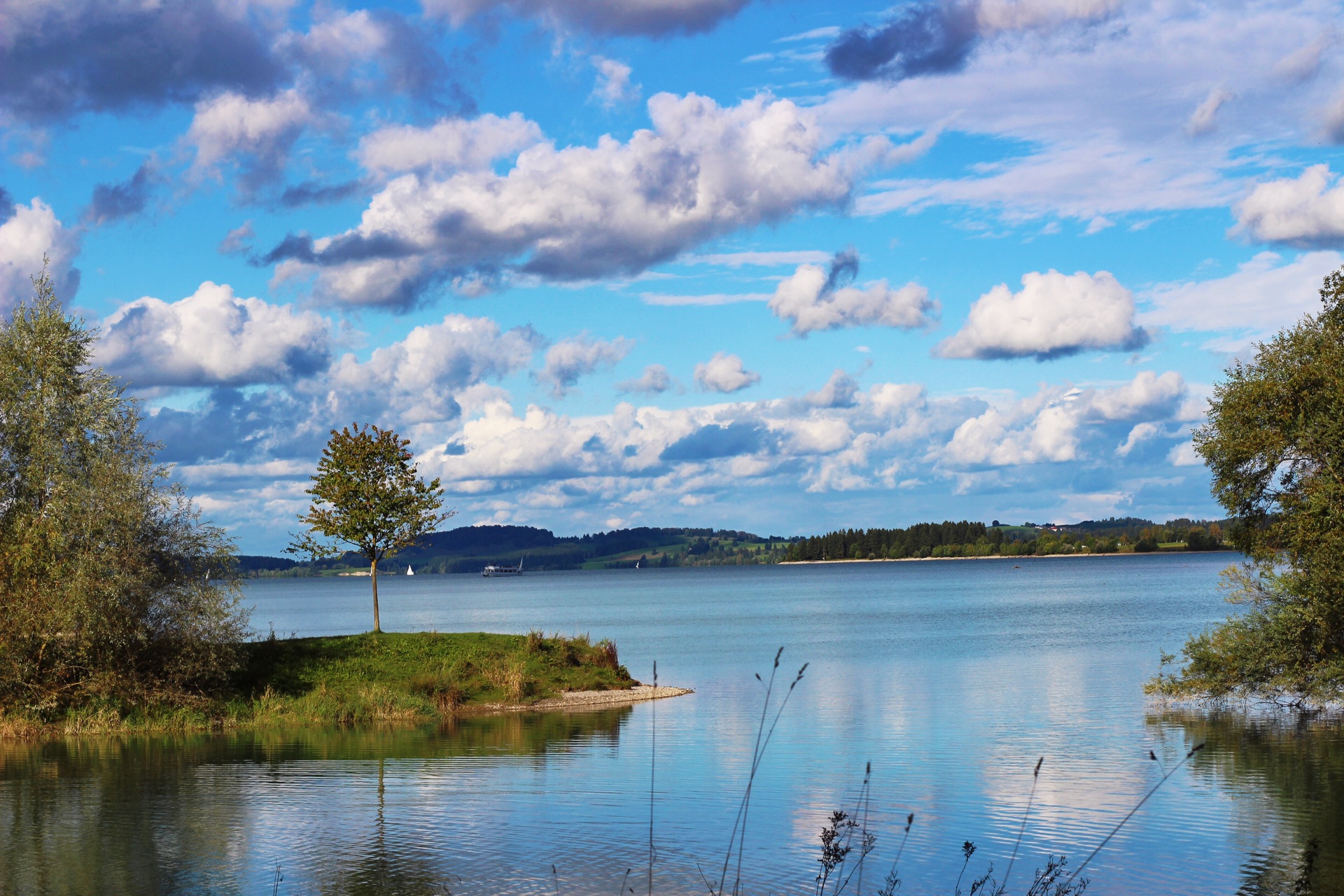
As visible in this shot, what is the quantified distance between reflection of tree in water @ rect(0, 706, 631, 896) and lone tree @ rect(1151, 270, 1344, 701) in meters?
22.3

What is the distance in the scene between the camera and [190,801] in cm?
3014

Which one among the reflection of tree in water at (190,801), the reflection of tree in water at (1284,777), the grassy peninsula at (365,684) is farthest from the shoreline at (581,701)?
the reflection of tree in water at (1284,777)

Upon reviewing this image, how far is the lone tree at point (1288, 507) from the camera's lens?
36.7 meters

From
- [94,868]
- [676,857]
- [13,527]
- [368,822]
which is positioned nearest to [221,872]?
[94,868]

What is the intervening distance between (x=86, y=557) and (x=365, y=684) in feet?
40.9

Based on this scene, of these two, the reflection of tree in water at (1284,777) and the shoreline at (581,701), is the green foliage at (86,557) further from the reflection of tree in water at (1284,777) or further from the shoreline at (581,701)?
the reflection of tree in water at (1284,777)

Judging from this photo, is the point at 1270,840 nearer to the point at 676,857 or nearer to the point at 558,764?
the point at 676,857

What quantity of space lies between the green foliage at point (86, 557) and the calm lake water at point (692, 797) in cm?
309

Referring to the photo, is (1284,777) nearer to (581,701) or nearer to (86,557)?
(581,701)

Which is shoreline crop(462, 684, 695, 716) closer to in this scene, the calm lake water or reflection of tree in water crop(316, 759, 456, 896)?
the calm lake water

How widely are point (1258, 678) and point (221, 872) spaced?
34.1 m

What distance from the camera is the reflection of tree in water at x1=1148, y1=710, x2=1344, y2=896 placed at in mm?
22125

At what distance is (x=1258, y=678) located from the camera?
4084 cm

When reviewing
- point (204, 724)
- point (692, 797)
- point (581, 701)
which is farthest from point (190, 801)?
point (581, 701)
